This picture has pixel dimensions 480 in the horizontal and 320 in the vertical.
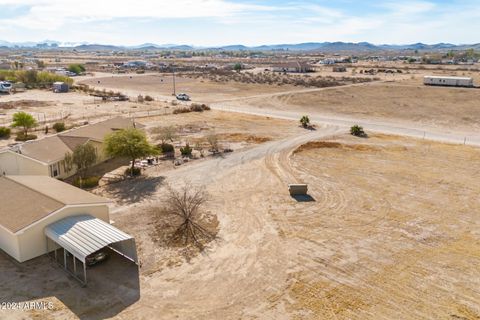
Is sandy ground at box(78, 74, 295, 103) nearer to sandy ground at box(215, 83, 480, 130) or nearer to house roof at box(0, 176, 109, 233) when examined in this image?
sandy ground at box(215, 83, 480, 130)

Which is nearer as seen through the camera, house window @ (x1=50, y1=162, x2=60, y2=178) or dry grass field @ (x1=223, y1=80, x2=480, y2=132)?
house window @ (x1=50, y1=162, x2=60, y2=178)

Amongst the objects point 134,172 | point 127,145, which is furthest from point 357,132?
point 127,145

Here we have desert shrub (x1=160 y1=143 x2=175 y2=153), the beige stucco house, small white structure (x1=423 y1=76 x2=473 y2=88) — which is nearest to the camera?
the beige stucco house

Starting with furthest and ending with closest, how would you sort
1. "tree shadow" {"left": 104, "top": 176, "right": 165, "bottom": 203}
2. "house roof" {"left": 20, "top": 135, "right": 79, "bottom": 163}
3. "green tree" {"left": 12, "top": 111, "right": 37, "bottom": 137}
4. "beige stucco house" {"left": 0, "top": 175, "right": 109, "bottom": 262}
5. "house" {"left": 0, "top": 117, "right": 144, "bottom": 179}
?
"green tree" {"left": 12, "top": 111, "right": 37, "bottom": 137}, "house roof" {"left": 20, "top": 135, "right": 79, "bottom": 163}, "house" {"left": 0, "top": 117, "right": 144, "bottom": 179}, "tree shadow" {"left": 104, "top": 176, "right": 165, "bottom": 203}, "beige stucco house" {"left": 0, "top": 175, "right": 109, "bottom": 262}

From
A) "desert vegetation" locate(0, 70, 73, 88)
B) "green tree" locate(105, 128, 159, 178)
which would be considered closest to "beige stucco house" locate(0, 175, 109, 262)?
"green tree" locate(105, 128, 159, 178)

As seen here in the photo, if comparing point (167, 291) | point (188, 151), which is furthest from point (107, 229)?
point (188, 151)

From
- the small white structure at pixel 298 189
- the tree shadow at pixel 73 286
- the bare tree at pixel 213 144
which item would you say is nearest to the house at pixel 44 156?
the bare tree at pixel 213 144

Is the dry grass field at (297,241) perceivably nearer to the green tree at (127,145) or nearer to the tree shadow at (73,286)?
the tree shadow at (73,286)

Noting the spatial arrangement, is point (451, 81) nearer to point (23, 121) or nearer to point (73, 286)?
point (23, 121)

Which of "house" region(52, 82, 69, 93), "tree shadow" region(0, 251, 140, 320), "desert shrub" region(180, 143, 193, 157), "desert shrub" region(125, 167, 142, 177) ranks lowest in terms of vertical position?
"tree shadow" region(0, 251, 140, 320)
